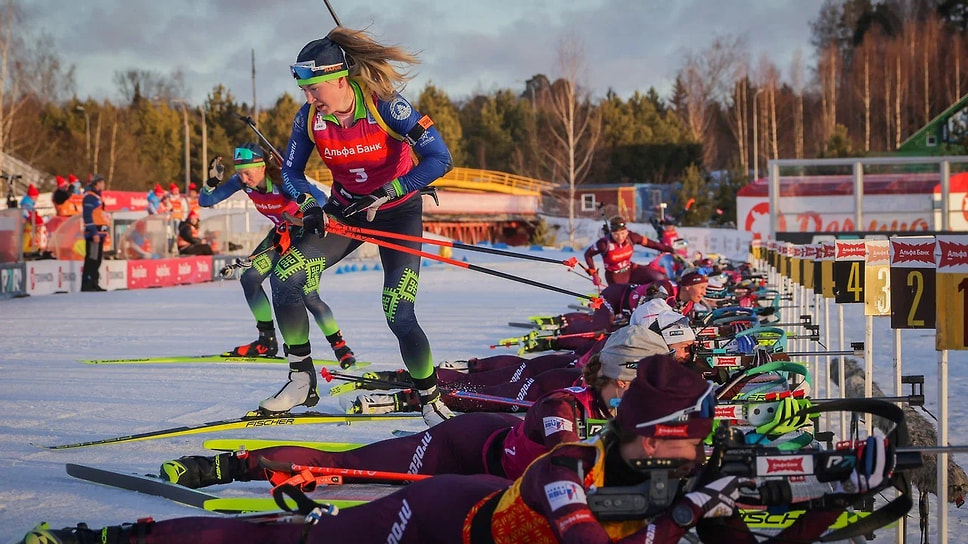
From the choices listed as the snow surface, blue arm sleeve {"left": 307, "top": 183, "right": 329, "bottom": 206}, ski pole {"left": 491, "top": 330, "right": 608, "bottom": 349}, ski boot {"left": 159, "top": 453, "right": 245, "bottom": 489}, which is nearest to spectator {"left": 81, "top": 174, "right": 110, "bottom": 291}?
the snow surface

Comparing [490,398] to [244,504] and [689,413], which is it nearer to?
[244,504]

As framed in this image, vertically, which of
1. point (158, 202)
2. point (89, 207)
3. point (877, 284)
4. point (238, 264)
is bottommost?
point (877, 284)

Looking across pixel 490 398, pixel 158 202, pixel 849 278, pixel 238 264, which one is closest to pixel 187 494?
pixel 490 398

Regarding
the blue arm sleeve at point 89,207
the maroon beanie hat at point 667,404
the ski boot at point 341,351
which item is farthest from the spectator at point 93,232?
the maroon beanie hat at point 667,404

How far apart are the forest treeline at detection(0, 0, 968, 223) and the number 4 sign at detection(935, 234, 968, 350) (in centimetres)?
4688

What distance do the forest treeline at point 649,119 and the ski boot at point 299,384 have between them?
44310mm

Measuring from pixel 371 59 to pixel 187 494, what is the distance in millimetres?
2973

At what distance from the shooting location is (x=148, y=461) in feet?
18.4

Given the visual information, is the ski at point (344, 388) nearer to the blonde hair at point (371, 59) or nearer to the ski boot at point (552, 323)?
the blonde hair at point (371, 59)

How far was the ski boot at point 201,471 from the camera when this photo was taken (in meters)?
4.74

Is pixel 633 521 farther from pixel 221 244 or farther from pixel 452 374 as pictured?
pixel 221 244

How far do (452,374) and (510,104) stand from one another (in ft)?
228

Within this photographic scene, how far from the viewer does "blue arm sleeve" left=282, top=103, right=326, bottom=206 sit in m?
6.67

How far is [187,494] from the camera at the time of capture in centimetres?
464
